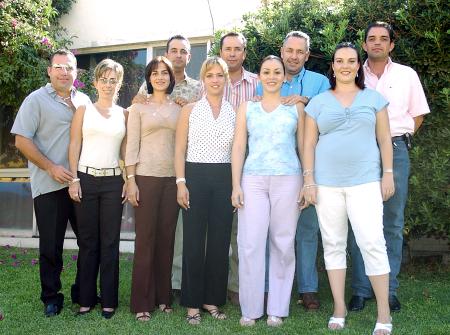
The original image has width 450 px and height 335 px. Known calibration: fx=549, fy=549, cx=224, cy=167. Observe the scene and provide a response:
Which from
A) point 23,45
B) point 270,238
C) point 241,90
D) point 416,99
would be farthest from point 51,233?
point 23,45

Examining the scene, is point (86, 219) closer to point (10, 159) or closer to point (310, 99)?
point (310, 99)

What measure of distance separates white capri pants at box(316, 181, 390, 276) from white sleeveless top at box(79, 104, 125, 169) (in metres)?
1.70

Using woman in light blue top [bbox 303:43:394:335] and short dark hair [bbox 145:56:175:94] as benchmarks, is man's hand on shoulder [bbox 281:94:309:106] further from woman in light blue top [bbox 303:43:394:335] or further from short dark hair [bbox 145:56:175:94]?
short dark hair [bbox 145:56:175:94]

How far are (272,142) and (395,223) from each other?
131 cm

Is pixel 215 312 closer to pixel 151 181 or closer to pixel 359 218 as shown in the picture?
pixel 151 181

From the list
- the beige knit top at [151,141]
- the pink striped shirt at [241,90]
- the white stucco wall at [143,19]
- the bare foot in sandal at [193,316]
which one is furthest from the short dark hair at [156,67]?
the white stucco wall at [143,19]

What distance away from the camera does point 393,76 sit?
15.1ft

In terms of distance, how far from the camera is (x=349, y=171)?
404 cm

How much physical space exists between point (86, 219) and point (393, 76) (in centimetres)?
281

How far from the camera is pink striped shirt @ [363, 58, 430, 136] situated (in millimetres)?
4570

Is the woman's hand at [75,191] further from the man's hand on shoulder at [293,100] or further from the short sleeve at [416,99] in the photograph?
the short sleeve at [416,99]

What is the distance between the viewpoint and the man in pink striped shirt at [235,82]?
4961 millimetres

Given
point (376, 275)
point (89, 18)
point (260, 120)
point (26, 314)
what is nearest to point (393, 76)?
point (260, 120)

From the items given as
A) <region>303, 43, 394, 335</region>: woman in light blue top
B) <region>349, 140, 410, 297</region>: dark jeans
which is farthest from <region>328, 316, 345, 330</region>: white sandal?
<region>349, 140, 410, 297</region>: dark jeans
